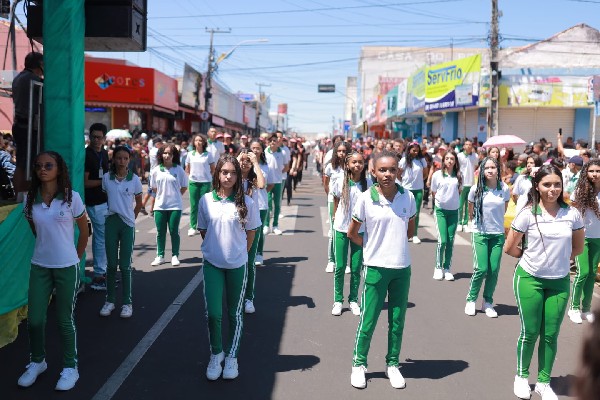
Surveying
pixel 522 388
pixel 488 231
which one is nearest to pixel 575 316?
pixel 488 231

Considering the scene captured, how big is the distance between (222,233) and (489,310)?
11.5 ft

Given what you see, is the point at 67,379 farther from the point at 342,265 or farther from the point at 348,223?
the point at 348,223

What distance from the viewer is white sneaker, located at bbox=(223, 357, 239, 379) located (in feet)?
15.8

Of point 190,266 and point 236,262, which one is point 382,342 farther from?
point 190,266

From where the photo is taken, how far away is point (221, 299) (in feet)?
15.9

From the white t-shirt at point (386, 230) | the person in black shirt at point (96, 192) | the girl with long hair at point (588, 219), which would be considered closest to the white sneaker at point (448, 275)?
the girl with long hair at point (588, 219)

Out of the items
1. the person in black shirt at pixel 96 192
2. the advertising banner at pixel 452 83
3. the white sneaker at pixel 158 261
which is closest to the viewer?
the person in black shirt at pixel 96 192

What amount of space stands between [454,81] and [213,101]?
2737 centimetres

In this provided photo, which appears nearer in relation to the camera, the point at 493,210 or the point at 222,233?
the point at 222,233

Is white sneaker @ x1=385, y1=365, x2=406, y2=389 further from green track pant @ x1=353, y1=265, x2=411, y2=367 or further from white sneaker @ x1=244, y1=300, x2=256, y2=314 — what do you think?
white sneaker @ x1=244, y1=300, x2=256, y2=314

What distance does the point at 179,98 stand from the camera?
41000 mm

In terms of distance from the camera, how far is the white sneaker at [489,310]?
22.2 ft

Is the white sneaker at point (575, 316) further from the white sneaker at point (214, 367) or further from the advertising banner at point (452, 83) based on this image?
the advertising banner at point (452, 83)

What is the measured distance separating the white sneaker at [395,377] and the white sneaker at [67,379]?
7.85 feet
